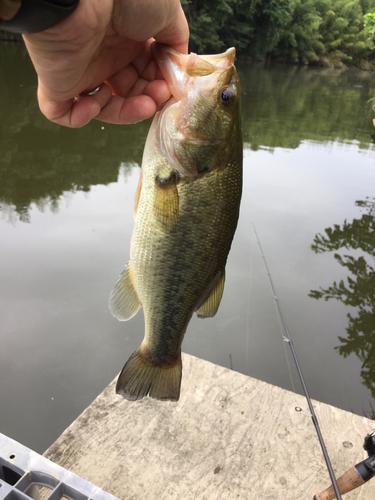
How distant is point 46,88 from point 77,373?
2404 mm

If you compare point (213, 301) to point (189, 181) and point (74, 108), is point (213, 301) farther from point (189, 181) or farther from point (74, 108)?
point (74, 108)

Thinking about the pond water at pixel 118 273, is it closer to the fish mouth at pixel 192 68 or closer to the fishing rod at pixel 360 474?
the fishing rod at pixel 360 474

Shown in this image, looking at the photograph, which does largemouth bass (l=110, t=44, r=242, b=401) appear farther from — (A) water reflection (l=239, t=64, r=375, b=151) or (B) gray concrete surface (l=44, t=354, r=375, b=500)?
(A) water reflection (l=239, t=64, r=375, b=151)

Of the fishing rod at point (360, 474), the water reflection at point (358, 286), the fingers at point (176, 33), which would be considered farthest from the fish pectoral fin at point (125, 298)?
the water reflection at point (358, 286)

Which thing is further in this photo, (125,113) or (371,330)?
(371,330)

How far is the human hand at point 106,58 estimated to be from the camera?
3.58 feet

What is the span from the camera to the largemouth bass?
134cm

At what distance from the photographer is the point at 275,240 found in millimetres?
5305

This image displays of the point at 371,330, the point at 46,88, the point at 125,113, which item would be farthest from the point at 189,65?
the point at 371,330

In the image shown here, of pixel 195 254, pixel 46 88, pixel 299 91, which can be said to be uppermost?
pixel 46 88

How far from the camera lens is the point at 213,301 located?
4.99 ft

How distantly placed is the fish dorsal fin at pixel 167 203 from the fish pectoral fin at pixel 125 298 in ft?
0.90

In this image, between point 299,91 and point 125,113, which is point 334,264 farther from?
point 299,91

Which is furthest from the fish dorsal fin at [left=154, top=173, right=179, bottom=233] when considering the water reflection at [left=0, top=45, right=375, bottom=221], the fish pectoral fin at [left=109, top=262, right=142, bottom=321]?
the water reflection at [left=0, top=45, right=375, bottom=221]
